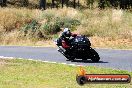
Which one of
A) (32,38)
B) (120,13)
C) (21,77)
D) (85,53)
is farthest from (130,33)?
(21,77)

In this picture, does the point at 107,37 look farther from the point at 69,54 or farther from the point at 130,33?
the point at 69,54

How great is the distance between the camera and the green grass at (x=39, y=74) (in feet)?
38.5

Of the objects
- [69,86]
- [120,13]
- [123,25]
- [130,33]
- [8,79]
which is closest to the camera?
[69,86]

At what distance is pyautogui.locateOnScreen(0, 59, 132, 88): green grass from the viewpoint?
1175 centimetres

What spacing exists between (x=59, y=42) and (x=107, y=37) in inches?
382

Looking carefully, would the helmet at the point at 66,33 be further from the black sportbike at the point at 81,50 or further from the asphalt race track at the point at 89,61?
the asphalt race track at the point at 89,61

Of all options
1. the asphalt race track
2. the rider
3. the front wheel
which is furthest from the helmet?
the front wheel

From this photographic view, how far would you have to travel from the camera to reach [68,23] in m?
31.4

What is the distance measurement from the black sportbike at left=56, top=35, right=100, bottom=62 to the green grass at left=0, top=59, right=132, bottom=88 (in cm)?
197

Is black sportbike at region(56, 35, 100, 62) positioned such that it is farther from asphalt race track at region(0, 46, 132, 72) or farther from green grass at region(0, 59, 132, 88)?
green grass at region(0, 59, 132, 88)

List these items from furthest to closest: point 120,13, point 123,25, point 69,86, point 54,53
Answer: point 120,13, point 123,25, point 54,53, point 69,86

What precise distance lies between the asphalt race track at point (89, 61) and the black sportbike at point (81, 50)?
0.26 meters

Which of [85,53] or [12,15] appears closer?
[85,53]

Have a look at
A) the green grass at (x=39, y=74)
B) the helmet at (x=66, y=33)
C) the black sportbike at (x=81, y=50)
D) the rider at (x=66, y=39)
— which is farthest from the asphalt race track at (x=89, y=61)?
the green grass at (x=39, y=74)
